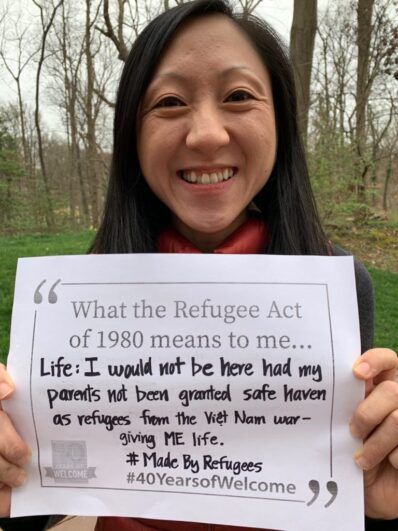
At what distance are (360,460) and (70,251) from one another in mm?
7825

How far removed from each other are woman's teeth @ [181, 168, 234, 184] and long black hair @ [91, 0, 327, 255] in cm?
22

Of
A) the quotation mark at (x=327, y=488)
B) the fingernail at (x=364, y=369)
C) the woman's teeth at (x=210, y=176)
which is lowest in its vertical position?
the quotation mark at (x=327, y=488)

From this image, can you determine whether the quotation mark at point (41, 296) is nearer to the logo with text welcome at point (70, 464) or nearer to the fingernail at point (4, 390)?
the fingernail at point (4, 390)

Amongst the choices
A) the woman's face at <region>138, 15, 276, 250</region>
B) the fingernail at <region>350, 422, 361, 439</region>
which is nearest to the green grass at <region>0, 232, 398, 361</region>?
the woman's face at <region>138, 15, 276, 250</region>

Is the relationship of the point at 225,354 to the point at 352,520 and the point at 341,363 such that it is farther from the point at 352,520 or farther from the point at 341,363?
the point at 352,520

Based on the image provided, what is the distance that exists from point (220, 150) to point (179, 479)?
78cm

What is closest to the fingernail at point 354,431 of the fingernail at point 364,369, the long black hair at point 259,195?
the fingernail at point 364,369

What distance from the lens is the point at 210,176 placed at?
1.11 m

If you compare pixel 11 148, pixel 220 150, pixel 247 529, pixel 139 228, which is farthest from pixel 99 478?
pixel 11 148

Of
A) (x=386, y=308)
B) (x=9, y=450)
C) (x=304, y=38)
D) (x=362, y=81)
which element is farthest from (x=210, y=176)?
(x=362, y=81)

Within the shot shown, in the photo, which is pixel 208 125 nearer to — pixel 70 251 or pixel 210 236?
pixel 210 236

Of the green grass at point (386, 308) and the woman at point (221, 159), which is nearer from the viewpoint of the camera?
the woman at point (221, 159)

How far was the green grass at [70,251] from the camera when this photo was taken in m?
4.95

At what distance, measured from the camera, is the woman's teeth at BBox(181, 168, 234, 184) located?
43.8 inches
